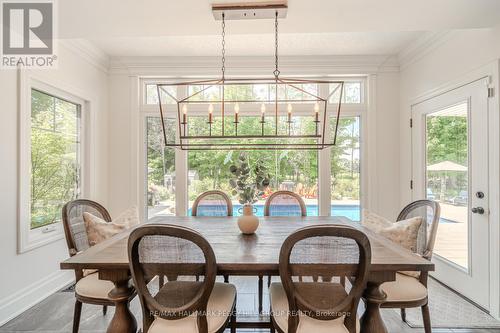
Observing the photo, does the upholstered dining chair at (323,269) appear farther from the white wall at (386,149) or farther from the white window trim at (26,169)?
the white wall at (386,149)

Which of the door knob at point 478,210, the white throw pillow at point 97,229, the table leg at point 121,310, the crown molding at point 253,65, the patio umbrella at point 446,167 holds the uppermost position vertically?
the crown molding at point 253,65

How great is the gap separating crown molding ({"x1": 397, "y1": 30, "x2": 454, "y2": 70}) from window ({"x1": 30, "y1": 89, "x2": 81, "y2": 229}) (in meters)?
4.25

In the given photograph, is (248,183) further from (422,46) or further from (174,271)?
(422,46)

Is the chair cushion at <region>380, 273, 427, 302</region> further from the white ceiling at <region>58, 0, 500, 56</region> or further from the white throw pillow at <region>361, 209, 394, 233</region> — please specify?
the white ceiling at <region>58, 0, 500, 56</region>

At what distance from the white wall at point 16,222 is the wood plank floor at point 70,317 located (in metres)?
0.12

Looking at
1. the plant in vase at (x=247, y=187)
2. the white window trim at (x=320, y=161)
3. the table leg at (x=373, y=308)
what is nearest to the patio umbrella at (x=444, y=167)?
the white window trim at (x=320, y=161)

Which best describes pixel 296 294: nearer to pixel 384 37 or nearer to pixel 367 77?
pixel 384 37

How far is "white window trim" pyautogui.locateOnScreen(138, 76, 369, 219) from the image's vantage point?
12.5 ft

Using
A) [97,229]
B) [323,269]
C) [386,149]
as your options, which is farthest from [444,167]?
[97,229]

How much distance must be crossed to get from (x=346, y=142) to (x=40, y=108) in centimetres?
374

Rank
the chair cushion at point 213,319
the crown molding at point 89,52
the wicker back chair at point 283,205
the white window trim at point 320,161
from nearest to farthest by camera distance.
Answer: the chair cushion at point 213,319
the wicker back chair at point 283,205
the crown molding at point 89,52
the white window trim at point 320,161

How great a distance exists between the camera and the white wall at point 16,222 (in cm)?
228

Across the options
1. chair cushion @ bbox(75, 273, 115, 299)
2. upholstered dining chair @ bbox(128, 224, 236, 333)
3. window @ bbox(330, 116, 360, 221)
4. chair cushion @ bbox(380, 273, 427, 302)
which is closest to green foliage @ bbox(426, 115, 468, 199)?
window @ bbox(330, 116, 360, 221)

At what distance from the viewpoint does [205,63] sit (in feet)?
12.3
